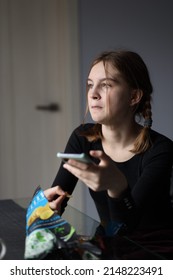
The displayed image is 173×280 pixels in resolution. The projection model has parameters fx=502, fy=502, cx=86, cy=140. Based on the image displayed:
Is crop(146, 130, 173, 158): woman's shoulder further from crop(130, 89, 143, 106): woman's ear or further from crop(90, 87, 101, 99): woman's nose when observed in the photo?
crop(90, 87, 101, 99): woman's nose

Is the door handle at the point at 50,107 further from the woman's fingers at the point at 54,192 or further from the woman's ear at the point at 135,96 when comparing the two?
the woman's fingers at the point at 54,192

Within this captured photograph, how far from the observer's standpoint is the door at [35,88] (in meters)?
3.30

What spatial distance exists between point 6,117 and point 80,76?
588mm

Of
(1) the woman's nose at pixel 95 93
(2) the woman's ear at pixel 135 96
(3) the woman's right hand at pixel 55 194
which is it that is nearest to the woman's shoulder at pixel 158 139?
(2) the woman's ear at pixel 135 96

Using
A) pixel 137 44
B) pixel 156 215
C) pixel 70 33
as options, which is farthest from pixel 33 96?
pixel 156 215

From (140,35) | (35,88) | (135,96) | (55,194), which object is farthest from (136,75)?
(140,35)

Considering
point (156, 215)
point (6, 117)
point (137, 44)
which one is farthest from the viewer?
point (137, 44)

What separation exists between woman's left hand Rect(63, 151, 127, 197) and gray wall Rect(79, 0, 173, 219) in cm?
230

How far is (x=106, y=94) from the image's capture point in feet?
5.08

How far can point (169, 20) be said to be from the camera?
3.72 meters

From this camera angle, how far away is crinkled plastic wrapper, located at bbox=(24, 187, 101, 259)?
1.12 metres

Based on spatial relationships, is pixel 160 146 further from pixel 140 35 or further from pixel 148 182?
pixel 140 35
